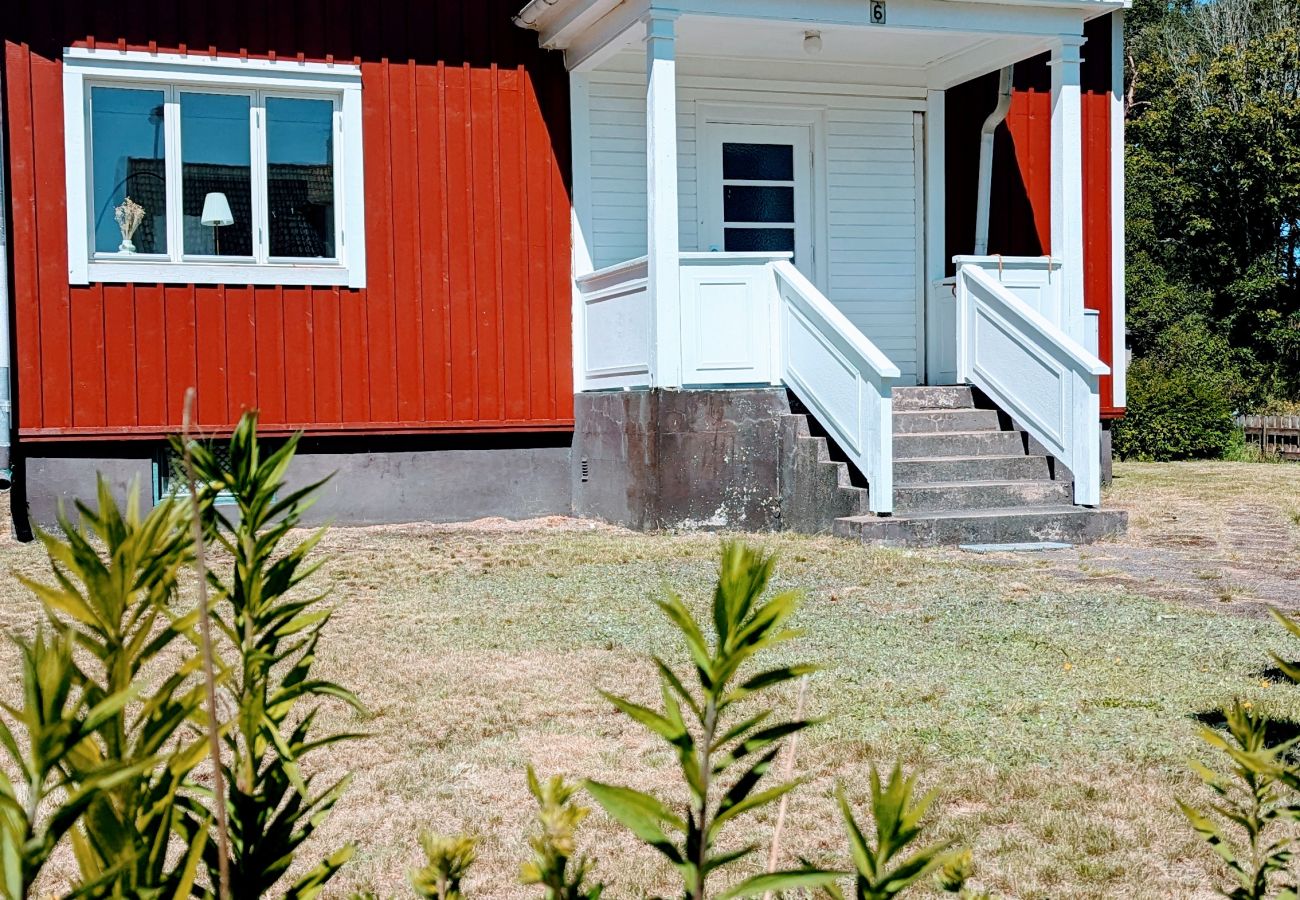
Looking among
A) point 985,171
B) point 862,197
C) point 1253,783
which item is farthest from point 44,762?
point 985,171

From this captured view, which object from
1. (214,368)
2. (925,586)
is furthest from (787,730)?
(214,368)

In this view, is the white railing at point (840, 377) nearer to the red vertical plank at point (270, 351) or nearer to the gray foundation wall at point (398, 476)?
the gray foundation wall at point (398, 476)

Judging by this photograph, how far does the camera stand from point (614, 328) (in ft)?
36.7

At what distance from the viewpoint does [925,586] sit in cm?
771

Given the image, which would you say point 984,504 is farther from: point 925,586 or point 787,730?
point 787,730

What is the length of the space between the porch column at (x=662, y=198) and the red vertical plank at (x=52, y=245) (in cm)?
420

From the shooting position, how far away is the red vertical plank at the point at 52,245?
10.5m

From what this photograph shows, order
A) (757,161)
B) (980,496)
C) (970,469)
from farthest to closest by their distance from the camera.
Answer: (757,161) < (970,469) < (980,496)

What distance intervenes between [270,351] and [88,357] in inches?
50.5

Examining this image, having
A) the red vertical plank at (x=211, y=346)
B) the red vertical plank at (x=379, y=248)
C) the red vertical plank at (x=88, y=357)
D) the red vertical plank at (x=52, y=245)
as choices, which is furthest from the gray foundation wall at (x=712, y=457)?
the red vertical plank at (x=52, y=245)

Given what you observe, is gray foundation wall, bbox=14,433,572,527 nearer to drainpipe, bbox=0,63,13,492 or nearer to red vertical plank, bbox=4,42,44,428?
drainpipe, bbox=0,63,13,492

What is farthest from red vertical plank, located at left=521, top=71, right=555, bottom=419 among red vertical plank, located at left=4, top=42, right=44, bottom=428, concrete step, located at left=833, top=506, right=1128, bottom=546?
red vertical plank, located at left=4, top=42, right=44, bottom=428

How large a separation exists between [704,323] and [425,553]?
8.48 ft

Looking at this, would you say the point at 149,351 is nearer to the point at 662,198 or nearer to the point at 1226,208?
the point at 662,198
